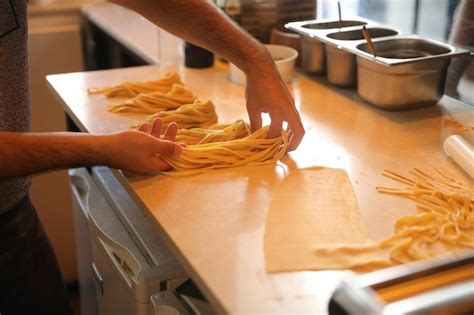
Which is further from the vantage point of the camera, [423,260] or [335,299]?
[423,260]

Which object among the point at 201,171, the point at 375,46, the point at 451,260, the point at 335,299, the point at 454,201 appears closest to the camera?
the point at 335,299

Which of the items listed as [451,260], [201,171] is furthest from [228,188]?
[451,260]

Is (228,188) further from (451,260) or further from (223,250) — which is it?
(451,260)

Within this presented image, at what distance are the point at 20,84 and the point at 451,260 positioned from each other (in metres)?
1.05

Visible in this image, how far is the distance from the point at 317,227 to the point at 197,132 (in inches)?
17.7

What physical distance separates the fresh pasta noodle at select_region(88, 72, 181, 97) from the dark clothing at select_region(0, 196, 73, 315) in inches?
15.2

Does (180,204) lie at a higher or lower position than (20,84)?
lower

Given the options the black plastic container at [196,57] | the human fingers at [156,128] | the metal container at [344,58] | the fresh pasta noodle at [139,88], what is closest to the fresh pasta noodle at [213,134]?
the human fingers at [156,128]

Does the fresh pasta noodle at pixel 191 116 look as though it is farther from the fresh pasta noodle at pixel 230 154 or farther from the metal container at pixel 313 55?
the metal container at pixel 313 55

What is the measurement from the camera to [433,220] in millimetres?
1191

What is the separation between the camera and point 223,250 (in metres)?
1.12

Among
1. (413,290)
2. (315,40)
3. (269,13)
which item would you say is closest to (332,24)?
(315,40)

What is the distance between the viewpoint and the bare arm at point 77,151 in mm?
1253

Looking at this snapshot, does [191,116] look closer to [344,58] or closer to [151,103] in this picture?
[151,103]
